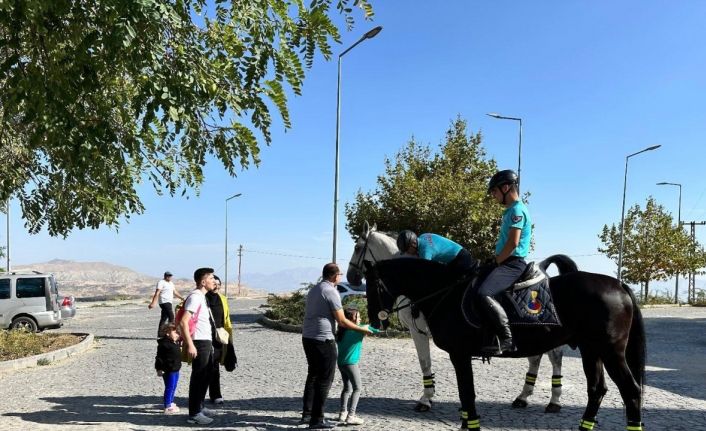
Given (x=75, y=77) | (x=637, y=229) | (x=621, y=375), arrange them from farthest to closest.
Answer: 1. (x=637, y=229)
2. (x=75, y=77)
3. (x=621, y=375)

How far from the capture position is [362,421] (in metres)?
6.61

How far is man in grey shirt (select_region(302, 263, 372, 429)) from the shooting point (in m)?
6.32

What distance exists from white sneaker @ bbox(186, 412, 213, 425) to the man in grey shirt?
1292 mm

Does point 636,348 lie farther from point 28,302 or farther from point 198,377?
point 28,302

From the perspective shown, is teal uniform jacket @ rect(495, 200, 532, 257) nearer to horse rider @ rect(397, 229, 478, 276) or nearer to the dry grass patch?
horse rider @ rect(397, 229, 478, 276)

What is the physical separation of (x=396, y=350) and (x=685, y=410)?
6967 mm

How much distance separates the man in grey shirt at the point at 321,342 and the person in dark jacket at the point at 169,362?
2035mm

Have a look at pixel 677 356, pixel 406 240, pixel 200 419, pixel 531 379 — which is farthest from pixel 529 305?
pixel 677 356

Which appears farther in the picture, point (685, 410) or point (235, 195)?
point (235, 195)

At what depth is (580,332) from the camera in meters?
5.84

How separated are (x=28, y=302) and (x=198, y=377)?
12602mm

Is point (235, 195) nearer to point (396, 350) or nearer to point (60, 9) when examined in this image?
point (396, 350)

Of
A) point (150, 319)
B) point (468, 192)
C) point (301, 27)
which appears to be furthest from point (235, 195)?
point (301, 27)

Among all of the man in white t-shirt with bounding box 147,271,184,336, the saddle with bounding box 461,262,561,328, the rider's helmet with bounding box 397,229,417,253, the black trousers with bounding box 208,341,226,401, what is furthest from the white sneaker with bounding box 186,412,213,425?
the man in white t-shirt with bounding box 147,271,184,336
